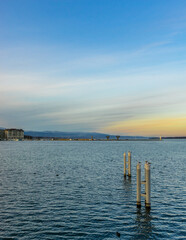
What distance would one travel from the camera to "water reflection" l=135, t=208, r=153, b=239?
19.0 metres

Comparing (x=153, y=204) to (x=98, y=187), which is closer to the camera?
(x=153, y=204)

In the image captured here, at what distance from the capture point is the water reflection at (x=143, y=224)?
18953mm

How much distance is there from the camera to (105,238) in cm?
1808

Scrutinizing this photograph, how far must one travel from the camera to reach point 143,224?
20.9m

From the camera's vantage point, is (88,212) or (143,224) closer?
(143,224)

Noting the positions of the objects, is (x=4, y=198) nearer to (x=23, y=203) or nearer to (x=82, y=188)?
(x=23, y=203)

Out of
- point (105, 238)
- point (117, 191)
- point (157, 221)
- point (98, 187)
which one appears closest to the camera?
point (105, 238)

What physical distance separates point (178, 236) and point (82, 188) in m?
17.5

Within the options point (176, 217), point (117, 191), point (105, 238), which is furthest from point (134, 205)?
point (105, 238)

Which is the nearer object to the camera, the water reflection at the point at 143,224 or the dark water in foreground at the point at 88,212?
the water reflection at the point at 143,224

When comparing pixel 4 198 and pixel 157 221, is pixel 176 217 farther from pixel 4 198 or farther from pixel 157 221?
pixel 4 198

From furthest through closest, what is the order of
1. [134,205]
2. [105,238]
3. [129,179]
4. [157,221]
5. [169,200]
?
[129,179] → [169,200] → [134,205] → [157,221] → [105,238]

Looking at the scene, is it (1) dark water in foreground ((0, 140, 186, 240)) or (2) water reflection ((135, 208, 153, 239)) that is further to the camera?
(1) dark water in foreground ((0, 140, 186, 240))

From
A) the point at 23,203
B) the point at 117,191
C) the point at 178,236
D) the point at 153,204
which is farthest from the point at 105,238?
the point at 117,191
